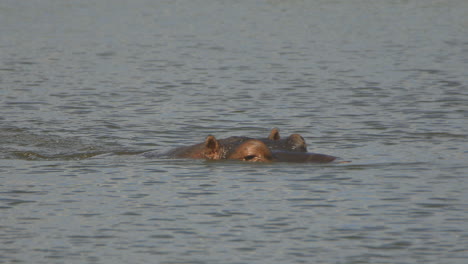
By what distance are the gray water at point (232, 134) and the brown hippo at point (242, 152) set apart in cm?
15

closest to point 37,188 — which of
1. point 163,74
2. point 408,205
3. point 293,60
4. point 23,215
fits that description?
point 23,215

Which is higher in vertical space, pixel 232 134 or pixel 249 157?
pixel 249 157

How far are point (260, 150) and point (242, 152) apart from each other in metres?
0.34

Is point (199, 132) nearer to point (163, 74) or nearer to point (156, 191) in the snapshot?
point (156, 191)

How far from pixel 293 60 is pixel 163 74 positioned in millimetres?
3777

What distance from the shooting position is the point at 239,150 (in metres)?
12.1

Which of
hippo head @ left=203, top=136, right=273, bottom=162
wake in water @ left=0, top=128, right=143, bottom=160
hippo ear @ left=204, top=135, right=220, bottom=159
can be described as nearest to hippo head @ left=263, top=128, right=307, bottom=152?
hippo head @ left=203, top=136, right=273, bottom=162

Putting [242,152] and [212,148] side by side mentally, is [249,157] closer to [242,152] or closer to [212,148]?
[242,152]

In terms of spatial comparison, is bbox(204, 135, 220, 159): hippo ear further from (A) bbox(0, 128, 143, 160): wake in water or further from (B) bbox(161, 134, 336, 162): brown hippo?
(A) bbox(0, 128, 143, 160): wake in water

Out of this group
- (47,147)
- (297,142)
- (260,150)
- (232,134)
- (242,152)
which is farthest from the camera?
(232,134)

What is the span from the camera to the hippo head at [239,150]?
11.8 metres

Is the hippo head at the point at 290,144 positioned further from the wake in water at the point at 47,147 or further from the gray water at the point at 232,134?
the wake in water at the point at 47,147

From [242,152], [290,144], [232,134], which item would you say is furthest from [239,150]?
[232,134]

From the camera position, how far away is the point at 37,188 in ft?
37.6
